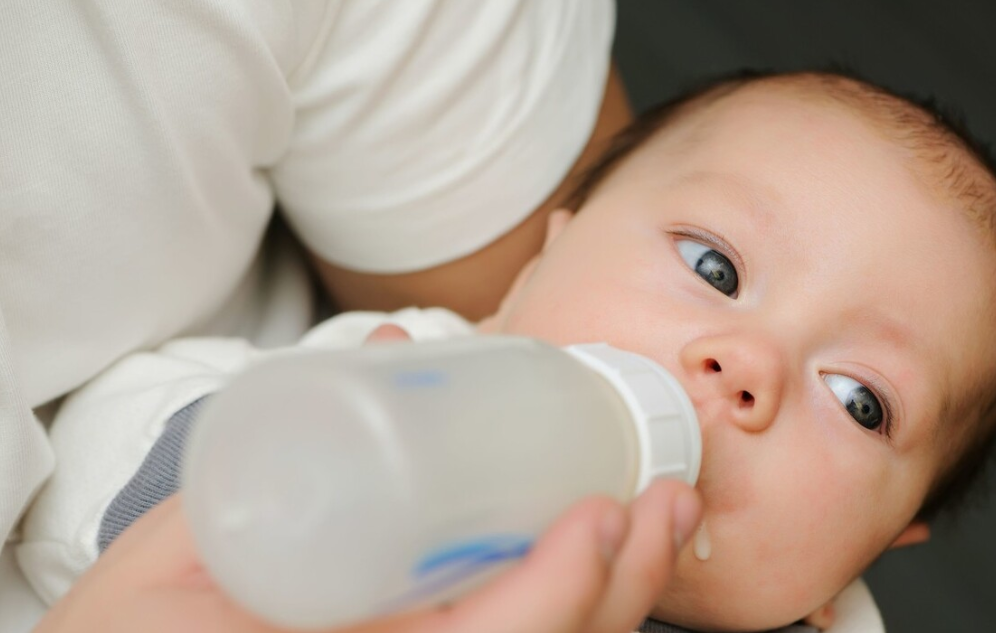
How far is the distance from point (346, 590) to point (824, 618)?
62cm

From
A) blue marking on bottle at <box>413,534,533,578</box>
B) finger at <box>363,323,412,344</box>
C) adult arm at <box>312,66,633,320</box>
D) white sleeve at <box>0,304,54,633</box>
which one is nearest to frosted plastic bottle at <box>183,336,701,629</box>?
blue marking on bottle at <box>413,534,533,578</box>

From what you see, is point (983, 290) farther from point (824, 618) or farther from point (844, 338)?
point (824, 618)

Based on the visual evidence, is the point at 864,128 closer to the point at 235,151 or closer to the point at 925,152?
the point at 925,152

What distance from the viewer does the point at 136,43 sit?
27.5 inches

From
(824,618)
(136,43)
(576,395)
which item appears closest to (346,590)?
(576,395)

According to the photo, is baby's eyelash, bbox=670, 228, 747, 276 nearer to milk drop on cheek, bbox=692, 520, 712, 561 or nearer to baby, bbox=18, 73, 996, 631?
baby, bbox=18, 73, 996, 631

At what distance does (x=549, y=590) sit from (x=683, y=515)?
4.0 inches

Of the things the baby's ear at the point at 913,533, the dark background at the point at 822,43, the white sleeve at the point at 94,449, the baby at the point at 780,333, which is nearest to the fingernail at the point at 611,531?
the baby at the point at 780,333

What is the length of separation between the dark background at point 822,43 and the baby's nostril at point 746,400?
3.39ft

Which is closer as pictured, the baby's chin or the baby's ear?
the baby's chin

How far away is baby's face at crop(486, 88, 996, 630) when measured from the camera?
2.36ft

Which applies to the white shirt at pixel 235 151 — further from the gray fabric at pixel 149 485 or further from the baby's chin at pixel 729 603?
the baby's chin at pixel 729 603

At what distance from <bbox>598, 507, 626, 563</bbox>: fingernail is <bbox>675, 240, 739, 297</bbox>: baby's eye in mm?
350

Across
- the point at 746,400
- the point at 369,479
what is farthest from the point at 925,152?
the point at 369,479
